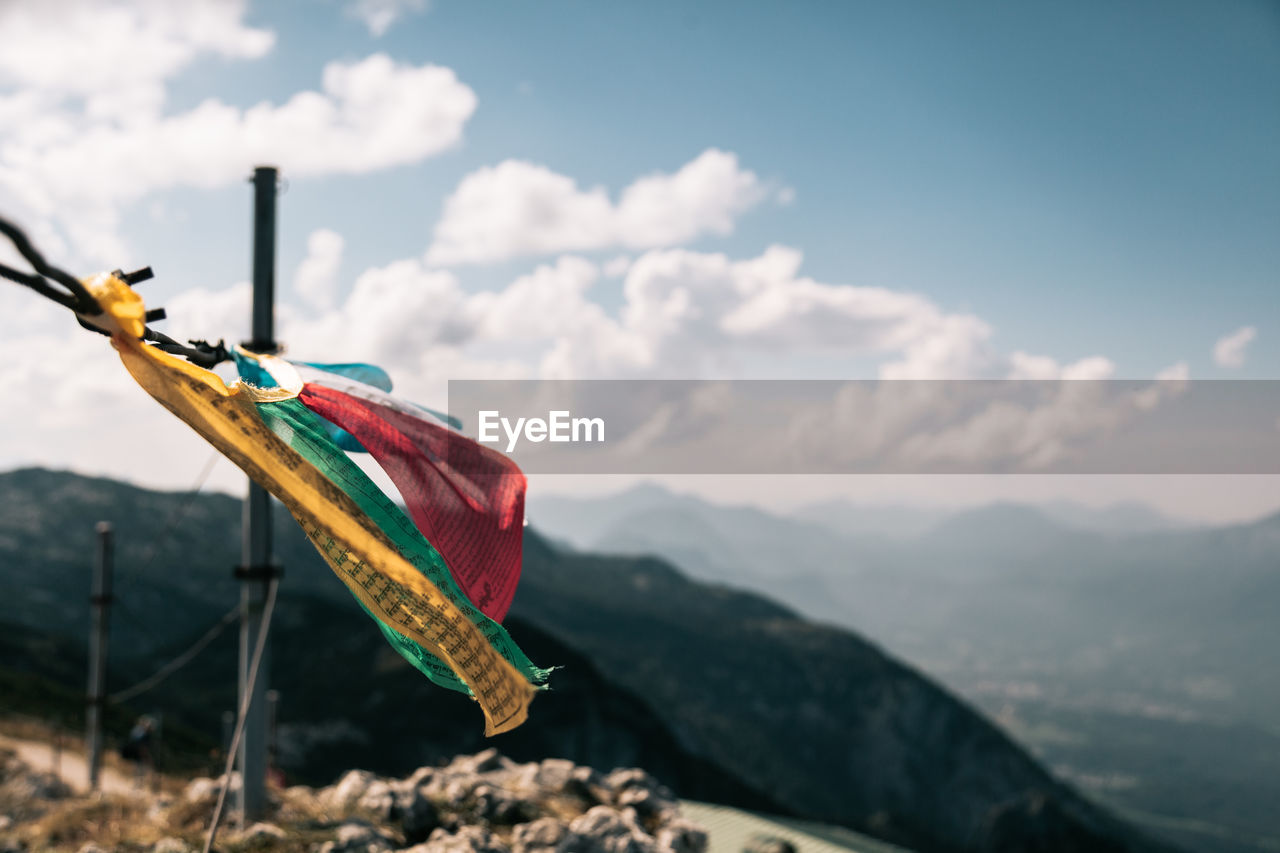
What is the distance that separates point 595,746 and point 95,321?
117 m

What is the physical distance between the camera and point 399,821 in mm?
13672

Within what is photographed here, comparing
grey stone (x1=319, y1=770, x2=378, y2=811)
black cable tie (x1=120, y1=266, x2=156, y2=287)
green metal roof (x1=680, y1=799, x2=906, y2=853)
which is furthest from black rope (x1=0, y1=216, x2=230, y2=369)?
green metal roof (x1=680, y1=799, x2=906, y2=853)

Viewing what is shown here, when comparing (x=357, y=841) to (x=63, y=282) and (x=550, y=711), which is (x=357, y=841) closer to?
(x=63, y=282)

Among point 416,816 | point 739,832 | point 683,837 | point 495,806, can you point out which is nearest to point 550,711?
point 739,832

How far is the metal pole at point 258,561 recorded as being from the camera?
41.1 ft

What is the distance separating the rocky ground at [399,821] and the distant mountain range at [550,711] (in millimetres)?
72373

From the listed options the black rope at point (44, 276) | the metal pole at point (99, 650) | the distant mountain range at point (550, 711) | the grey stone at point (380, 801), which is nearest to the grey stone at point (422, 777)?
the grey stone at point (380, 801)

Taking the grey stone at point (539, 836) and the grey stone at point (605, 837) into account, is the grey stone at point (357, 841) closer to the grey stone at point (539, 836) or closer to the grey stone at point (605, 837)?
the grey stone at point (539, 836)

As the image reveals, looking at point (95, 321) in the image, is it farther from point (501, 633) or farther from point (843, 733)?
point (843, 733)

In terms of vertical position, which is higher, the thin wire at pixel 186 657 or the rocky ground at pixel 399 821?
the thin wire at pixel 186 657

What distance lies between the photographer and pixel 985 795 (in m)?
184

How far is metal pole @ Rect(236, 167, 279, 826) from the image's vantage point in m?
12.5

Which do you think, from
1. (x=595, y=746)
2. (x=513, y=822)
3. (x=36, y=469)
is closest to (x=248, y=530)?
(x=513, y=822)

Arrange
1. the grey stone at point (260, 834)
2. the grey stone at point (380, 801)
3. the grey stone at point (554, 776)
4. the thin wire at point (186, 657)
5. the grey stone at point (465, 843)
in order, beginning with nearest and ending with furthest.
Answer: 1. the grey stone at point (260, 834)
2. the grey stone at point (465, 843)
3. the grey stone at point (380, 801)
4. the thin wire at point (186, 657)
5. the grey stone at point (554, 776)
